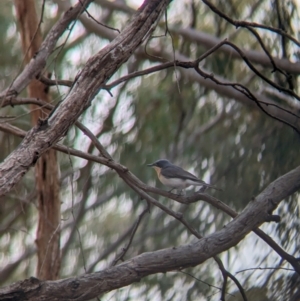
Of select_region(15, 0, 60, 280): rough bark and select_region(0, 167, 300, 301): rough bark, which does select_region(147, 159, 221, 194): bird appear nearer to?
select_region(15, 0, 60, 280): rough bark

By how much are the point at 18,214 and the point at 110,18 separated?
194 cm

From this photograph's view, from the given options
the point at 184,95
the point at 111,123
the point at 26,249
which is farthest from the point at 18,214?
the point at 184,95

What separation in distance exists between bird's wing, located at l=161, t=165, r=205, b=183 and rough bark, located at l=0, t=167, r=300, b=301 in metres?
1.90

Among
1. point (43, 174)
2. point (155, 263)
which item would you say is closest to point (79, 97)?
point (155, 263)

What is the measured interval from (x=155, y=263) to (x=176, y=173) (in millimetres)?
2220

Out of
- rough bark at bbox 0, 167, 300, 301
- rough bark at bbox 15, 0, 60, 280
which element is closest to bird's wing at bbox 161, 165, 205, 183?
rough bark at bbox 15, 0, 60, 280

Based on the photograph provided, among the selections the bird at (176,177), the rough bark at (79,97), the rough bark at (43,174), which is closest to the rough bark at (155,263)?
the rough bark at (79,97)

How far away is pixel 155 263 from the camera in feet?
9.13

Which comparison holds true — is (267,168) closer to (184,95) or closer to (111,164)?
(111,164)

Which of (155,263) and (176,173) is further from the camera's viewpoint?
(176,173)

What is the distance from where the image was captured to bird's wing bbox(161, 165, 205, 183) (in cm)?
489

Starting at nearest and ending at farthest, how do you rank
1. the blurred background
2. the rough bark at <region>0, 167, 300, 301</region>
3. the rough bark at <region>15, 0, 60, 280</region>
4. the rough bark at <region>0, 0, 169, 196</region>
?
the rough bark at <region>0, 0, 169, 196</region>
the rough bark at <region>0, 167, 300, 301</region>
the blurred background
the rough bark at <region>15, 0, 60, 280</region>

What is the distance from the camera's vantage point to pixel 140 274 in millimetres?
2764

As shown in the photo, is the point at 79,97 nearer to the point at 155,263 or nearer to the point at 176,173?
the point at 155,263
